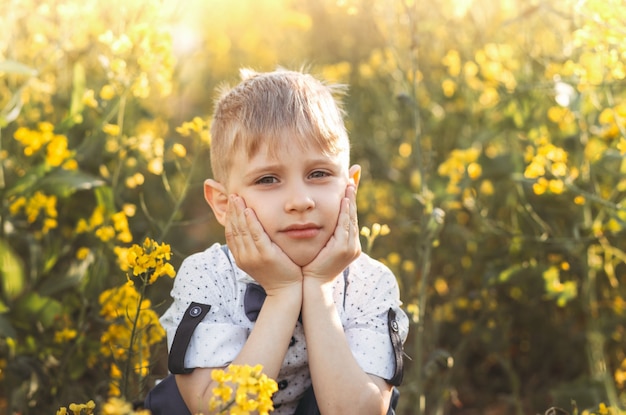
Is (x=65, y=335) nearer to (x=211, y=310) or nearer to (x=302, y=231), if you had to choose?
(x=211, y=310)

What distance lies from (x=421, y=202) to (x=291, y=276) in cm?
59

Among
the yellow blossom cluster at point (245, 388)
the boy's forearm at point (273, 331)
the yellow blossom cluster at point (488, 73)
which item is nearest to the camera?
the yellow blossom cluster at point (245, 388)

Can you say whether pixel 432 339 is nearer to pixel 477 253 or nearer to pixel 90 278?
pixel 477 253

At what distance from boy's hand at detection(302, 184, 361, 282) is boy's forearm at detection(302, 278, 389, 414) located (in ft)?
0.20

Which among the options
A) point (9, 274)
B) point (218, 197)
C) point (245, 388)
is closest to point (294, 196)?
point (218, 197)

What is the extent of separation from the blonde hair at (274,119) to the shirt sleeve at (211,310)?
0.20 m

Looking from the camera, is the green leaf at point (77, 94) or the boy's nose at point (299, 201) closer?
the boy's nose at point (299, 201)

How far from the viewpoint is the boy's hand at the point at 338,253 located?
5.32ft

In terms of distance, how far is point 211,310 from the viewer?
1.67 meters

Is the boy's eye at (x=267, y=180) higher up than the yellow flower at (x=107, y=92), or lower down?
higher up

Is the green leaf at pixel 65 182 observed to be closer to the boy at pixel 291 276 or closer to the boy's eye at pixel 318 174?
the boy at pixel 291 276

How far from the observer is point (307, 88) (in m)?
1.76

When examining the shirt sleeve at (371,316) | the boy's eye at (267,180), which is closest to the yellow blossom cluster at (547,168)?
the shirt sleeve at (371,316)

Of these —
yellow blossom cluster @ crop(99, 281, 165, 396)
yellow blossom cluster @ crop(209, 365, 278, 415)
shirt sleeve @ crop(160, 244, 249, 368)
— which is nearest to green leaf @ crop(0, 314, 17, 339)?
yellow blossom cluster @ crop(99, 281, 165, 396)
